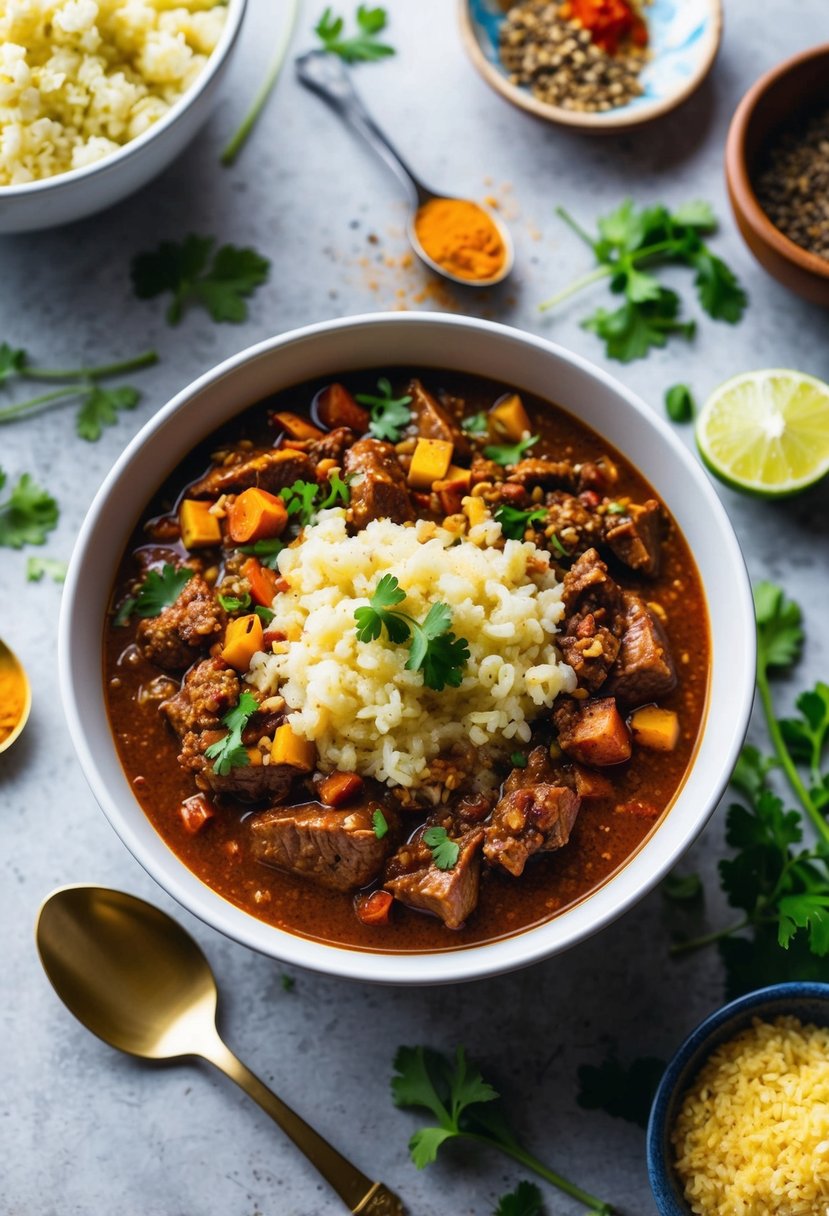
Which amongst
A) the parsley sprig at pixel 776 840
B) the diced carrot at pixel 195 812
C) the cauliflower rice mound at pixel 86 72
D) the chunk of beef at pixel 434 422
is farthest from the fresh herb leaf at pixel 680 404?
the diced carrot at pixel 195 812

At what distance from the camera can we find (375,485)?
160 inches

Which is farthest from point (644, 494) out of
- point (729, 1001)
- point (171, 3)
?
point (171, 3)

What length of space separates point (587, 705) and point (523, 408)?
3.77 ft

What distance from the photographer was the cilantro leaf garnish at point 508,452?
4.37 metres

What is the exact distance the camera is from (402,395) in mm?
4477

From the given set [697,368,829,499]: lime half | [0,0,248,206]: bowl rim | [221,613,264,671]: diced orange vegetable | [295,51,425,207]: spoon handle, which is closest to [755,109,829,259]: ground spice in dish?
[697,368,829,499]: lime half

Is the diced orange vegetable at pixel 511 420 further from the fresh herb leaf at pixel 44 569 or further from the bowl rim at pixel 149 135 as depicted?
the fresh herb leaf at pixel 44 569

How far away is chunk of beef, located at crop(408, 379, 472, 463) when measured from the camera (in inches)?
169

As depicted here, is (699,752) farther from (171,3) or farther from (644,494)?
(171,3)

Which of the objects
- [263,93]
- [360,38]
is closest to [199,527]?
[263,93]

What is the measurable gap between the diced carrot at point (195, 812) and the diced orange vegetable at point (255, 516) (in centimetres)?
91

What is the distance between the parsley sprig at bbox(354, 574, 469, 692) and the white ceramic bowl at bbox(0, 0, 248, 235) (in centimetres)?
196

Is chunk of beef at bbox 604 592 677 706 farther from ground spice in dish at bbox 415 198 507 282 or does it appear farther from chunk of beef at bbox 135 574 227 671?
ground spice in dish at bbox 415 198 507 282

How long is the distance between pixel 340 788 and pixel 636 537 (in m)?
1.34
